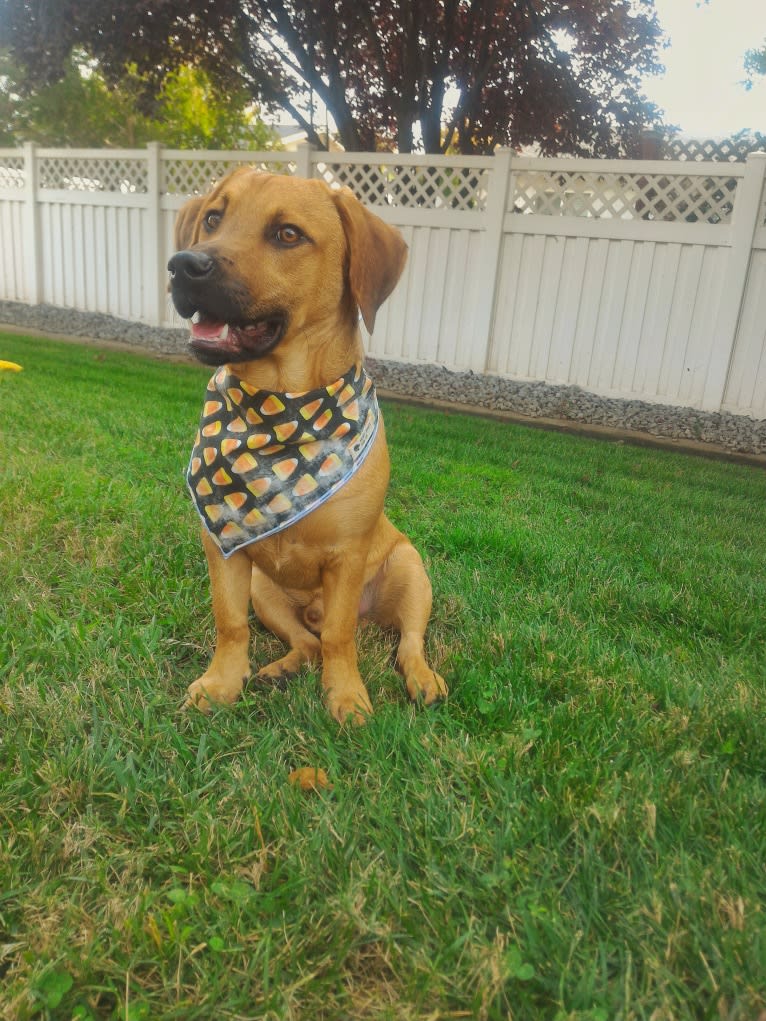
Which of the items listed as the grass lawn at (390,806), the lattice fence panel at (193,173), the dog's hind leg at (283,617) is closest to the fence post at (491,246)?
the lattice fence panel at (193,173)

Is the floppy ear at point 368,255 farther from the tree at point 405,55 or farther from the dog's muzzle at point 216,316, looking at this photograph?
the tree at point 405,55

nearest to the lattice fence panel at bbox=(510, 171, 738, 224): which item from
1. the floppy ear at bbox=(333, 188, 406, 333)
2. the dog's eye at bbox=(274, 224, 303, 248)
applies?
the floppy ear at bbox=(333, 188, 406, 333)

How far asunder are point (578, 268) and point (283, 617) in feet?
23.5

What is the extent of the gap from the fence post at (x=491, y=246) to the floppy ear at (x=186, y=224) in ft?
22.5

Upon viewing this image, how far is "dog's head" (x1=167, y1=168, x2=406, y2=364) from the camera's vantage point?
1995 mm

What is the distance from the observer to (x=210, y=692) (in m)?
2.16

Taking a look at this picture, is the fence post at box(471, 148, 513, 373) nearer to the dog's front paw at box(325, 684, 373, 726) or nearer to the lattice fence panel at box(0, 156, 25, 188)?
the dog's front paw at box(325, 684, 373, 726)

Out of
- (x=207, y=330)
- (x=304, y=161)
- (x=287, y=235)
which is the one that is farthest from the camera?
(x=304, y=161)

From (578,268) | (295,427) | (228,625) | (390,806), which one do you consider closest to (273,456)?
(295,427)

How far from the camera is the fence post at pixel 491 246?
8.70 meters

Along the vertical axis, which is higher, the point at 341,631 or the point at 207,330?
the point at 207,330

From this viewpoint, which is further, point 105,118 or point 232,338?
point 105,118

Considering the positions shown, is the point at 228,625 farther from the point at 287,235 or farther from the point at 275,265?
the point at 287,235

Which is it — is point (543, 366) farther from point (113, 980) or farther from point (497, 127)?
point (113, 980)
